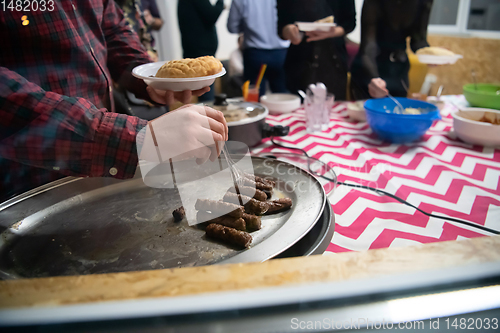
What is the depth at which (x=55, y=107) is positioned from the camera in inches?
19.2

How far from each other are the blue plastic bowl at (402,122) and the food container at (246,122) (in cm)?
37

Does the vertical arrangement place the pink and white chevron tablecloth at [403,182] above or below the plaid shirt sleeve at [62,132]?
below

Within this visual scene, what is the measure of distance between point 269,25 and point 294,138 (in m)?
0.54

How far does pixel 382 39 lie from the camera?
1014 mm

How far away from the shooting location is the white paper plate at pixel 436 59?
3.66 ft

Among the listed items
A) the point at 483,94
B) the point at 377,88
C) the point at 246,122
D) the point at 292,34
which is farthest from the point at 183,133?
the point at 483,94

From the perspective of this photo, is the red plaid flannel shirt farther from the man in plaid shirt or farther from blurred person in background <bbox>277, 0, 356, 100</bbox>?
blurred person in background <bbox>277, 0, 356, 100</bbox>

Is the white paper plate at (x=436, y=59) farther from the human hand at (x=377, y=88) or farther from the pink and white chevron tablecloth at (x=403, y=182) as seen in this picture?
the pink and white chevron tablecloth at (x=403, y=182)

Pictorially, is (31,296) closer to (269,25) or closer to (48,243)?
(48,243)

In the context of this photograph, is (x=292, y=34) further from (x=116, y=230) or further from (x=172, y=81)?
(x=116, y=230)

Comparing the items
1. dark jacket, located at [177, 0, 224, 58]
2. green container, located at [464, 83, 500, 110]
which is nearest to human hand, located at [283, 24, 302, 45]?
dark jacket, located at [177, 0, 224, 58]

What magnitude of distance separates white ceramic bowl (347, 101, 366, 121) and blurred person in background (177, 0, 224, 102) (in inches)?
39.4

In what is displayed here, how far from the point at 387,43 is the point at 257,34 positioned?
22.1 inches

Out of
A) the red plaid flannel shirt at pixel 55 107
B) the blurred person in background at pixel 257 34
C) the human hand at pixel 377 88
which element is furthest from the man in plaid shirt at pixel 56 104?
the human hand at pixel 377 88
